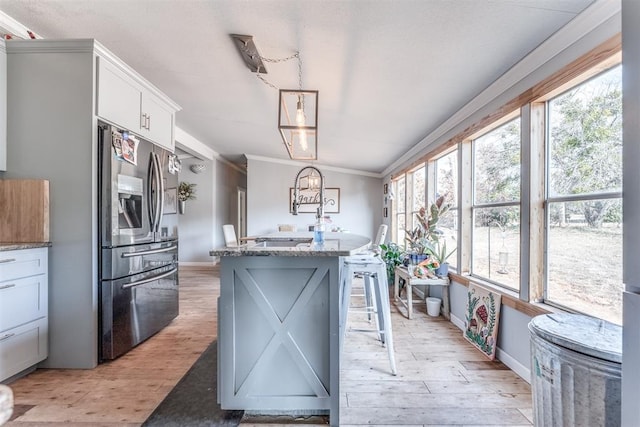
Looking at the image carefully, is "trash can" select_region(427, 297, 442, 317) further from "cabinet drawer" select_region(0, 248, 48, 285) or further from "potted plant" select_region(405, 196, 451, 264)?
"cabinet drawer" select_region(0, 248, 48, 285)

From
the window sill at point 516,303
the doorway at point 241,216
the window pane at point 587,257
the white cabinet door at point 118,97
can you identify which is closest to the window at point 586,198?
the window pane at point 587,257

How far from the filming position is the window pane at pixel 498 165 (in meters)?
2.43

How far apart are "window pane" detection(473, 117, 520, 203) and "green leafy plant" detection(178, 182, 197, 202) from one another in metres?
5.90

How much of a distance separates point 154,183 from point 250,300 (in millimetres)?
1713

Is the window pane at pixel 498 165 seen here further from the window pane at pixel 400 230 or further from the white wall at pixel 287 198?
the white wall at pixel 287 198

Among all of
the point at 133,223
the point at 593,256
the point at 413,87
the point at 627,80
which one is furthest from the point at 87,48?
the point at 593,256

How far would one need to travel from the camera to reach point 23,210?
2.14 metres

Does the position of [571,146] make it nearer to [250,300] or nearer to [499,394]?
[499,394]

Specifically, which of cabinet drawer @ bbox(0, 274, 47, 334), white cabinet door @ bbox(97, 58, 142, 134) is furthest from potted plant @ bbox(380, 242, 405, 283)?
cabinet drawer @ bbox(0, 274, 47, 334)

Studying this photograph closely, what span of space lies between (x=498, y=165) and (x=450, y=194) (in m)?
1.03

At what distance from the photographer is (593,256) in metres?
1.70

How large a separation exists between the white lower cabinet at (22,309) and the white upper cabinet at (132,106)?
3.74ft

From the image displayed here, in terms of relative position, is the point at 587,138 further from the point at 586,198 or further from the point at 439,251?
the point at 439,251

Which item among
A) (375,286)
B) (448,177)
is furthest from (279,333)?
(448,177)
